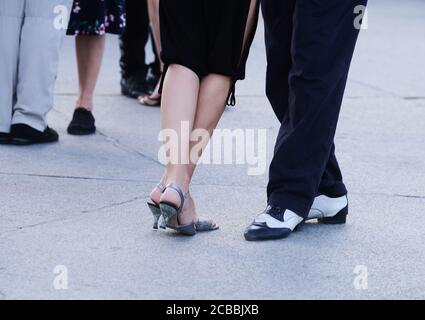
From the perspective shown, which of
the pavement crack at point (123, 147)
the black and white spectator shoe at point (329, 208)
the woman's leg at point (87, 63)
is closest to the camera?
the black and white spectator shoe at point (329, 208)

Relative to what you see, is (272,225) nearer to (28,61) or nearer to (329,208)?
(329,208)

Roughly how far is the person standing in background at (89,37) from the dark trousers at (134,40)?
1025 mm

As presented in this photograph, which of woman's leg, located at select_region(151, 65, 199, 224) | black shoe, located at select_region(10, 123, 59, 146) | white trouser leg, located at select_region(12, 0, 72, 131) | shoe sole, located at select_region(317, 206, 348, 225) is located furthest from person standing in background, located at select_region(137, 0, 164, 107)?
woman's leg, located at select_region(151, 65, 199, 224)

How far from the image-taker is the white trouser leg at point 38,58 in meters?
5.55

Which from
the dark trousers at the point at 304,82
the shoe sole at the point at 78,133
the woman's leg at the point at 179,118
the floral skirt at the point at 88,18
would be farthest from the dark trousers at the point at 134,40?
the woman's leg at the point at 179,118

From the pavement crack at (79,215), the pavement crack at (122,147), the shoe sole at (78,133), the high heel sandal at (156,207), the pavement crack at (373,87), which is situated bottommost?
the shoe sole at (78,133)

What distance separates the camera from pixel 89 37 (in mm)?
6082

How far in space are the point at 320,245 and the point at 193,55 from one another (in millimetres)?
854

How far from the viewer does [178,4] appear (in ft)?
13.0

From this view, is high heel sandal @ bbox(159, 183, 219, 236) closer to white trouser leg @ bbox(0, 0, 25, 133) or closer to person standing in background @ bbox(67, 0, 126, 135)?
white trouser leg @ bbox(0, 0, 25, 133)

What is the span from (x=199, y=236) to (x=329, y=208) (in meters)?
0.55

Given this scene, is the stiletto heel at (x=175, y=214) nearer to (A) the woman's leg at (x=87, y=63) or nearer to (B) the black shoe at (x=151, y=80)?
(A) the woman's leg at (x=87, y=63)

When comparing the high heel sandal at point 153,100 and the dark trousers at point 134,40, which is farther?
the dark trousers at point 134,40

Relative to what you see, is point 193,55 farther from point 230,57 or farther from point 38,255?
point 38,255
